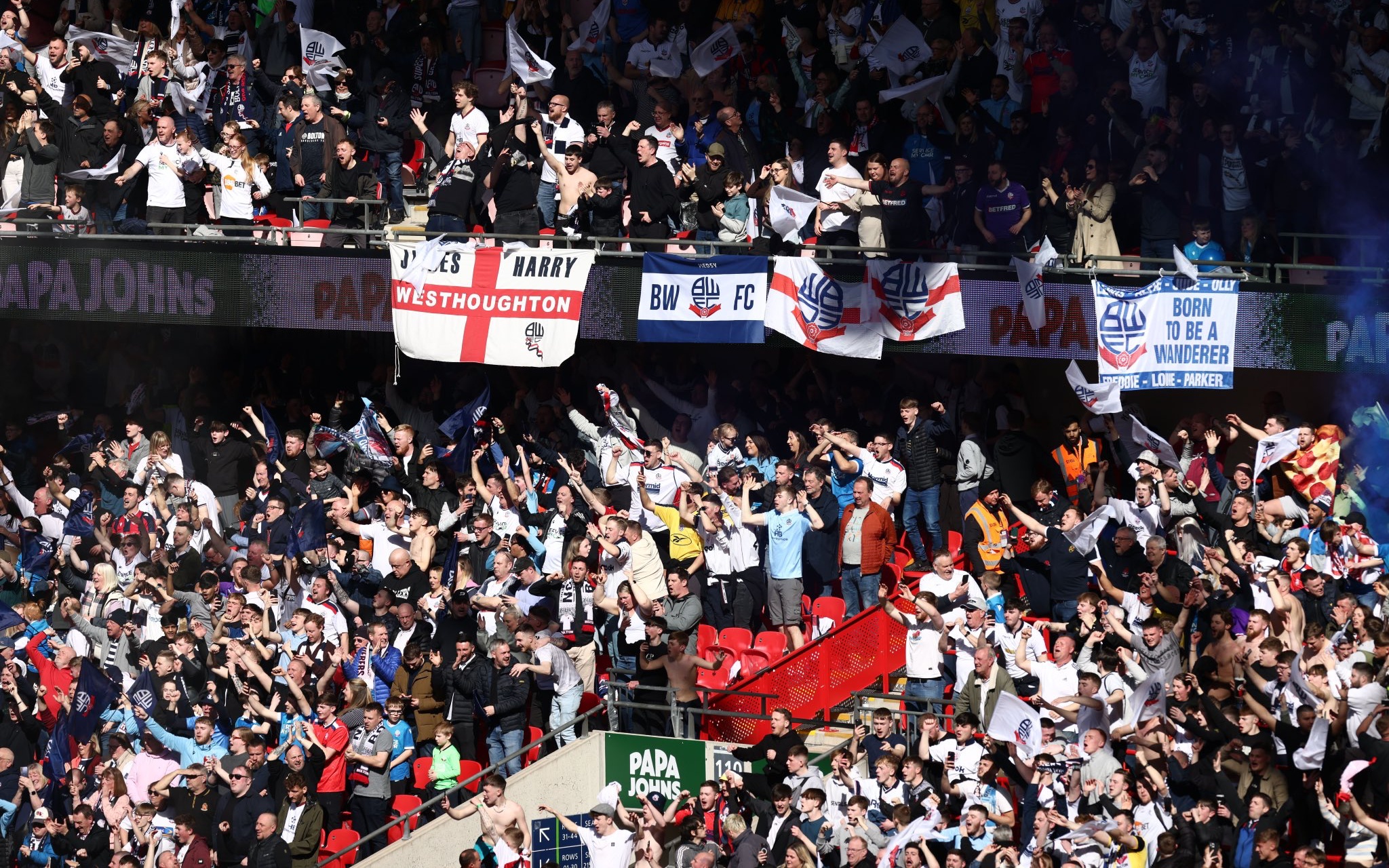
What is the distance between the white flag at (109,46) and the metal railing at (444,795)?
8.99 m

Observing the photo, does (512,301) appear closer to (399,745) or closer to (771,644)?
(771,644)

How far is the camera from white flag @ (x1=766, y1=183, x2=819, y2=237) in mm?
18438

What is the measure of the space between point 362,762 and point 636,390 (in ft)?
17.6

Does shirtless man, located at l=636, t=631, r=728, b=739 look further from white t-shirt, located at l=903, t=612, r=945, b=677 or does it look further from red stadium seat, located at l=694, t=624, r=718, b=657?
white t-shirt, located at l=903, t=612, r=945, b=677

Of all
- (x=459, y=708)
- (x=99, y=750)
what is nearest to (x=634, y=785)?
(x=459, y=708)

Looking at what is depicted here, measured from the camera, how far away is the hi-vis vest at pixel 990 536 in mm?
17312

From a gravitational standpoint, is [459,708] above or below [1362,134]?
below

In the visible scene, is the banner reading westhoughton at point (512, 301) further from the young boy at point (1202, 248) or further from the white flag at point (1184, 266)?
the young boy at point (1202, 248)

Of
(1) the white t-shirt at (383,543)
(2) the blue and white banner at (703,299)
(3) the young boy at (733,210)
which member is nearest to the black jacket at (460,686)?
(1) the white t-shirt at (383,543)

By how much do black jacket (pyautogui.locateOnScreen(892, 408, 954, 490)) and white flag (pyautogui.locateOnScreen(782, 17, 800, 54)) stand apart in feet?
14.4

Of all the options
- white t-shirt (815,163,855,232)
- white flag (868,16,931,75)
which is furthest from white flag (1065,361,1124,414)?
white flag (868,16,931,75)

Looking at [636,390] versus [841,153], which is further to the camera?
[636,390]

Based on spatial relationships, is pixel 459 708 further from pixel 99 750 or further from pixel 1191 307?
pixel 1191 307

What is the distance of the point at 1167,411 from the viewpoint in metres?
20.0
